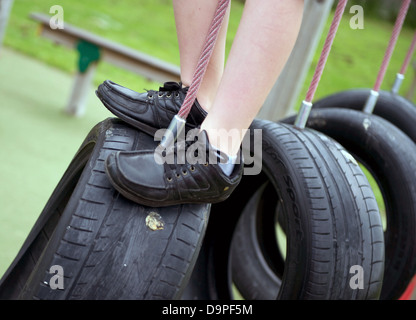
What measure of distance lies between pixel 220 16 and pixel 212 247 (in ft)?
2.95

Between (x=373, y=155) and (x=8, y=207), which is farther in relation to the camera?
(x=8, y=207)

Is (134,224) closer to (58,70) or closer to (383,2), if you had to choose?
(58,70)

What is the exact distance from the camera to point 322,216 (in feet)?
3.99

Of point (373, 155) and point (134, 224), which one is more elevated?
point (373, 155)

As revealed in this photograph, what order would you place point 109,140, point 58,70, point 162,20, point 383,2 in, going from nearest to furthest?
1. point 109,140
2. point 58,70
3. point 162,20
4. point 383,2

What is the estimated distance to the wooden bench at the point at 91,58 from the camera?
3377 mm

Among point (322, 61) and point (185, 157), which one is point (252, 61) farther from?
point (322, 61)

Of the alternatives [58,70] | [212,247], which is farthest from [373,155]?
[58,70]

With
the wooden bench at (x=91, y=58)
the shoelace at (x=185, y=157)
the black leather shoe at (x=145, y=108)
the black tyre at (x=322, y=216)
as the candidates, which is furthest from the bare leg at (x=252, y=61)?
the wooden bench at (x=91, y=58)

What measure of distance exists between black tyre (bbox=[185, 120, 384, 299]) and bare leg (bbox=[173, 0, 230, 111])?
245mm

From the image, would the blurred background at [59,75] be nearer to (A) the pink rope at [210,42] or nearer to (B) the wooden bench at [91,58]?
(B) the wooden bench at [91,58]

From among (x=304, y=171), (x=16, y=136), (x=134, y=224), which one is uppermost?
(x=304, y=171)

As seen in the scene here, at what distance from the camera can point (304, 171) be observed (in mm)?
1273

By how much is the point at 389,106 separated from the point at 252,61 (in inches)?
45.8
